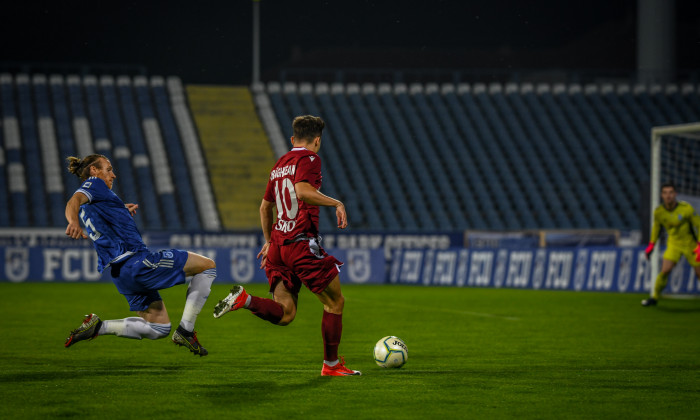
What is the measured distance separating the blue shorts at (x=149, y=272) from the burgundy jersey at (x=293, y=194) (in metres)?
0.92

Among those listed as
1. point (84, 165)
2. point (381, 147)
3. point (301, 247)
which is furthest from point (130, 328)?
point (381, 147)

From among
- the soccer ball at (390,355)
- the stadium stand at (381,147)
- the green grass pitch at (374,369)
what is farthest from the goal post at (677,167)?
the soccer ball at (390,355)

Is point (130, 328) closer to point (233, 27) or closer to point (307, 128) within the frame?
point (307, 128)

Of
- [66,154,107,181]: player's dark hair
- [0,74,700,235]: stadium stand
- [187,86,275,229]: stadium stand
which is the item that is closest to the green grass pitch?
[66,154,107,181]: player's dark hair

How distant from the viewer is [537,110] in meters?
41.2

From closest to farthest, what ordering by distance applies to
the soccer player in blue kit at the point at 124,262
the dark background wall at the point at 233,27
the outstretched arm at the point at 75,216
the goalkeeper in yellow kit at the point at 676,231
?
the outstretched arm at the point at 75,216
the soccer player in blue kit at the point at 124,262
the goalkeeper in yellow kit at the point at 676,231
the dark background wall at the point at 233,27

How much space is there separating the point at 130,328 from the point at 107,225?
33.8 inches

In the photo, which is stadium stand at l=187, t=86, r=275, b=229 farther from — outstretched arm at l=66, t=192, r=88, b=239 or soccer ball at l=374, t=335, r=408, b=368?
outstretched arm at l=66, t=192, r=88, b=239

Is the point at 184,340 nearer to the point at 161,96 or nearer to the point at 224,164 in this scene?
the point at 224,164

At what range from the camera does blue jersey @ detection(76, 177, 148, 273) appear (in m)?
7.78

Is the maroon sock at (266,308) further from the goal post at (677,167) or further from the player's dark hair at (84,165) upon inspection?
the goal post at (677,167)

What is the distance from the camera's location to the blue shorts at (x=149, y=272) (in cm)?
775

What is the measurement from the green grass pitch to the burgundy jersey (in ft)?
3.82

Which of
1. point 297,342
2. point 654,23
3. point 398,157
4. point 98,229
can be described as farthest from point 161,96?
point 98,229
